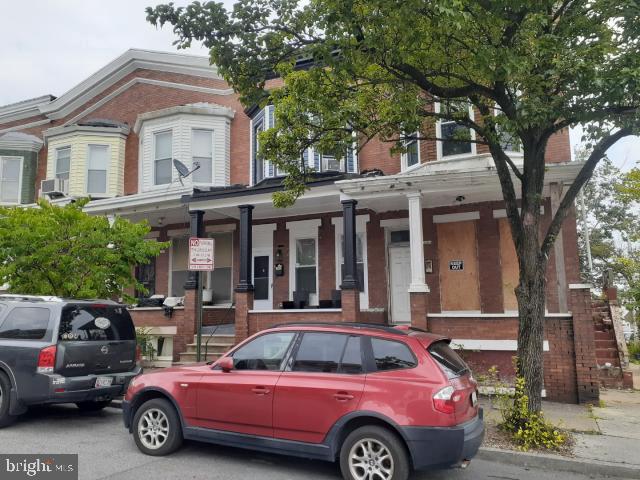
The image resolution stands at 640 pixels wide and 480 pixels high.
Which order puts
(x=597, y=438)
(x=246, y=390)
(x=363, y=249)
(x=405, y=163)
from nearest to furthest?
(x=246, y=390) → (x=597, y=438) → (x=405, y=163) → (x=363, y=249)

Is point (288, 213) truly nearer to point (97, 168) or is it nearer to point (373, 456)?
point (97, 168)

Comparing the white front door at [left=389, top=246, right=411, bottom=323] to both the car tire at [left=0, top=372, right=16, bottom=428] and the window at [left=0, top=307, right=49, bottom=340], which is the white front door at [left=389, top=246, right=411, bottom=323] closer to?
the window at [left=0, top=307, right=49, bottom=340]

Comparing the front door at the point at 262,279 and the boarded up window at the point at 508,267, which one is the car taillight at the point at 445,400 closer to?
the boarded up window at the point at 508,267

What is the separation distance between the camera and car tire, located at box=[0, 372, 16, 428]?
689 centimetres

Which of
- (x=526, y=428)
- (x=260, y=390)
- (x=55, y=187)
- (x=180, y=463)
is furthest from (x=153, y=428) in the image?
(x=55, y=187)

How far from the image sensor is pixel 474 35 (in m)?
7.22

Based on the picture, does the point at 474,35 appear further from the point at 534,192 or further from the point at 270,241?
the point at 270,241

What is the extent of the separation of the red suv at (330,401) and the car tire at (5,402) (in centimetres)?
210

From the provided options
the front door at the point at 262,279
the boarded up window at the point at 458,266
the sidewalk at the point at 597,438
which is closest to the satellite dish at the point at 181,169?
the front door at the point at 262,279

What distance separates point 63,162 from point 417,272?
14370 mm

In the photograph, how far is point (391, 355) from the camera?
511 cm

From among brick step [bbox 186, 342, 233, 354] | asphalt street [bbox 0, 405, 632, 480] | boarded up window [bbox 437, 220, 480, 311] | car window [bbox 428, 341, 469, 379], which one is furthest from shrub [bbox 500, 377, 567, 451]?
brick step [bbox 186, 342, 233, 354]

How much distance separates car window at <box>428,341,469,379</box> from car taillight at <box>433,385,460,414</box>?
0.73ft

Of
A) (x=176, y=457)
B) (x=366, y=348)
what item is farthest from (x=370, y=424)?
(x=176, y=457)
